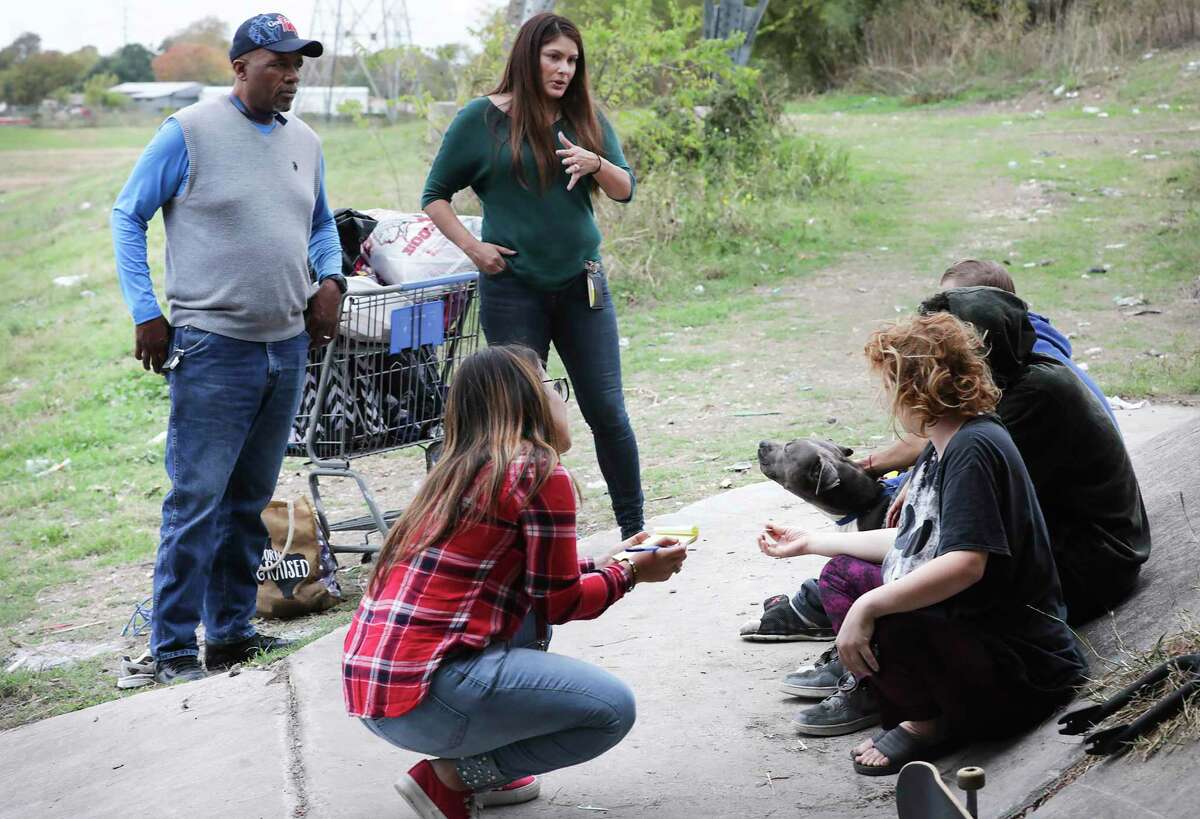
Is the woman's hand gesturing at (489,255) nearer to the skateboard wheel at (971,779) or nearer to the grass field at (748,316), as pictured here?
the grass field at (748,316)

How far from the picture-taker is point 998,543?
2.78 m

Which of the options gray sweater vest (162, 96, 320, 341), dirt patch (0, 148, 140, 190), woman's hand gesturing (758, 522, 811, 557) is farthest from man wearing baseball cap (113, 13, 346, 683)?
dirt patch (0, 148, 140, 190)

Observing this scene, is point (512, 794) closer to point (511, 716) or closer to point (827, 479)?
point (511, 716)

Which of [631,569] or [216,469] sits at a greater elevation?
[631,569]

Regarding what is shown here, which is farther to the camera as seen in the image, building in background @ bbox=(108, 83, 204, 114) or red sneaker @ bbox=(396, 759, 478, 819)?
building in background @ bbox=(108, 83, 204, 114)

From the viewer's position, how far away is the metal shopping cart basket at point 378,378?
509 cm

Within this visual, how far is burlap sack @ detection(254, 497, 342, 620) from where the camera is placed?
16.2ft

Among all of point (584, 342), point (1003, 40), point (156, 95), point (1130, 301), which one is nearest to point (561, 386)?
point (584, 342)

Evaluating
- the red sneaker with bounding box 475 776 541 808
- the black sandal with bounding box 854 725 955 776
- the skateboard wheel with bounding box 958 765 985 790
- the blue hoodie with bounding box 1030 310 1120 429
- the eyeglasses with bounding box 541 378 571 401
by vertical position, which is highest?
the blue hoodie with bounding box 1030 310 1120 429

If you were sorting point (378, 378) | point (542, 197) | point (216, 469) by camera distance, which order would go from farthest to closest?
1. point (378, 378)
2. point (542, 197)
3. point (216, 469)

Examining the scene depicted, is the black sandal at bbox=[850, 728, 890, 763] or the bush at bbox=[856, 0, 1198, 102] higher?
the bush at bbox=[856, 0, 1198, 102]

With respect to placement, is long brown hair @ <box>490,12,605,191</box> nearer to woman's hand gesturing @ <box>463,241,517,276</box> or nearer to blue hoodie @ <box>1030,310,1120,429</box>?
woman's hand gesturing @ <box>463,241,517,276</box>

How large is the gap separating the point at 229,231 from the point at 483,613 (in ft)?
6.66

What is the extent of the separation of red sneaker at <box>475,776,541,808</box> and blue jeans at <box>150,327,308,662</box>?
1.65 meters
